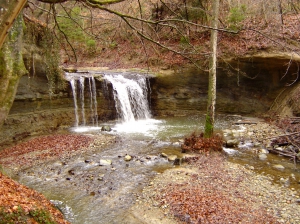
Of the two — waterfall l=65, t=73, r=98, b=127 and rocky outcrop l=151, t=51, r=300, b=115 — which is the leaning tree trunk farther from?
rocky outcrop l=151, t=51, r=300, b=115

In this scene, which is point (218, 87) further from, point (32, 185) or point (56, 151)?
point (32, 185)

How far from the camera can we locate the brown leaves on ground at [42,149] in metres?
8.28

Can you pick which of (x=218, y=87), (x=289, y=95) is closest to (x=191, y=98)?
(x=218, y=87)

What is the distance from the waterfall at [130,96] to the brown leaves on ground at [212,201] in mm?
8084

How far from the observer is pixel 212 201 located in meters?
5.34

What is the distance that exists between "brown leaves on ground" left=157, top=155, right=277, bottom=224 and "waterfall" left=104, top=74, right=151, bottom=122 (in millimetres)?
8084

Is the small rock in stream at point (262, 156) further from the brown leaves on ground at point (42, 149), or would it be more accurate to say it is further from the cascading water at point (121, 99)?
the brown leaves on ground at point (42, 149)

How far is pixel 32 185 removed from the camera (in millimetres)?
6531

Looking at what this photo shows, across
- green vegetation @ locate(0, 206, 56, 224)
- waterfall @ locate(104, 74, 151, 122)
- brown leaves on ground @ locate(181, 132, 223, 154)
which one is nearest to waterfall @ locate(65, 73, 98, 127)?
waterfall @ locate(104, 74, 151, 122)

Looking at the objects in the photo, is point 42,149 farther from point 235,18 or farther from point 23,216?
point 235,18

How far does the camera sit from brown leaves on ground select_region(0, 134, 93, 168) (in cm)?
828

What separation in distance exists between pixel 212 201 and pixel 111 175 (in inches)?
113

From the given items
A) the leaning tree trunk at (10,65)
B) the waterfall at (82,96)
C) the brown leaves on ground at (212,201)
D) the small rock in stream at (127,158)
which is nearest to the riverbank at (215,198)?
the brown leaves on ground at (212,201)

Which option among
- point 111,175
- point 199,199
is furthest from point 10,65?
point 199,199
